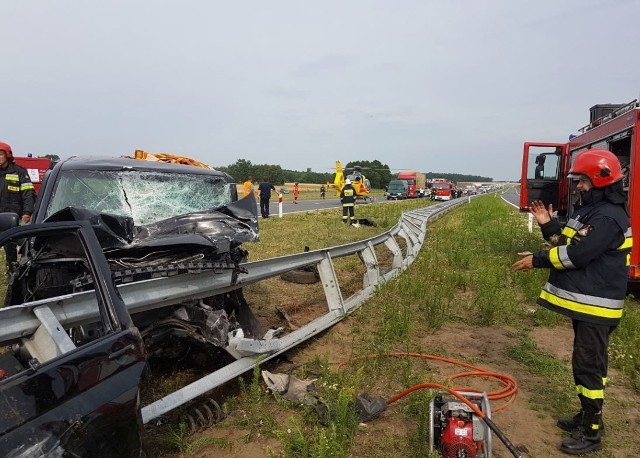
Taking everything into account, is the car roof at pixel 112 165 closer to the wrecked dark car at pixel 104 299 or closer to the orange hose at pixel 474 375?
the wrecked dark car at pixel 104 299

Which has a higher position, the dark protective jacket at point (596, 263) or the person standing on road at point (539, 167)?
the person standing on road at point (539, 167)

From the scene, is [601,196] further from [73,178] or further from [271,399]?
[73,178]

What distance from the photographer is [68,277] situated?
3232 mm

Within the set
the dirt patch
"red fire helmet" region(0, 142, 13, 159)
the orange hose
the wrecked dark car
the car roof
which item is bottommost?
the dirt patch

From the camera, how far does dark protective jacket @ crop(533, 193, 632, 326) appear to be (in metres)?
3.16

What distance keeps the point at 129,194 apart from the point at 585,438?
13.3 feet

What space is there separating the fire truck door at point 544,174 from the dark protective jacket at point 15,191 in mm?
8697

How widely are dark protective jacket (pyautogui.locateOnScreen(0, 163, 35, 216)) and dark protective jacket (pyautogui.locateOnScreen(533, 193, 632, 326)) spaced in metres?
6.41

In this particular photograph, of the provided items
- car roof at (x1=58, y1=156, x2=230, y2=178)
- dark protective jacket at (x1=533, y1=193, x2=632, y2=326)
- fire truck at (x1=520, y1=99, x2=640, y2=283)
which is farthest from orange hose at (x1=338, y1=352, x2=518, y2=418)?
fire truck at (x1=520, y1=99, x2=640, y2=283)

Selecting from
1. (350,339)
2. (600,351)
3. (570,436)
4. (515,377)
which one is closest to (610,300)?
(600,351)

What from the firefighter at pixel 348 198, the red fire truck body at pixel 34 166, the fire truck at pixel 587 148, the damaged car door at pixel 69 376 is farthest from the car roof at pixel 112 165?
the red fire truck body at pixel 34 166

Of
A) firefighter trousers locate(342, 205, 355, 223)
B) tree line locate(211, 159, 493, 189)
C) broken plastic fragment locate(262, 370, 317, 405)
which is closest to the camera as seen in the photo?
broken plastic fragment locate(262, 370, 317, 405)

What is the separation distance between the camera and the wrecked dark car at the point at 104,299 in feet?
A: 5.55

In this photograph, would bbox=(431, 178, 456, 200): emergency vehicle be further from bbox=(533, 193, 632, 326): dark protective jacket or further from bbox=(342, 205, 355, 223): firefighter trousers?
bbox=(533, 193, 632, 326): dark protective jacket
